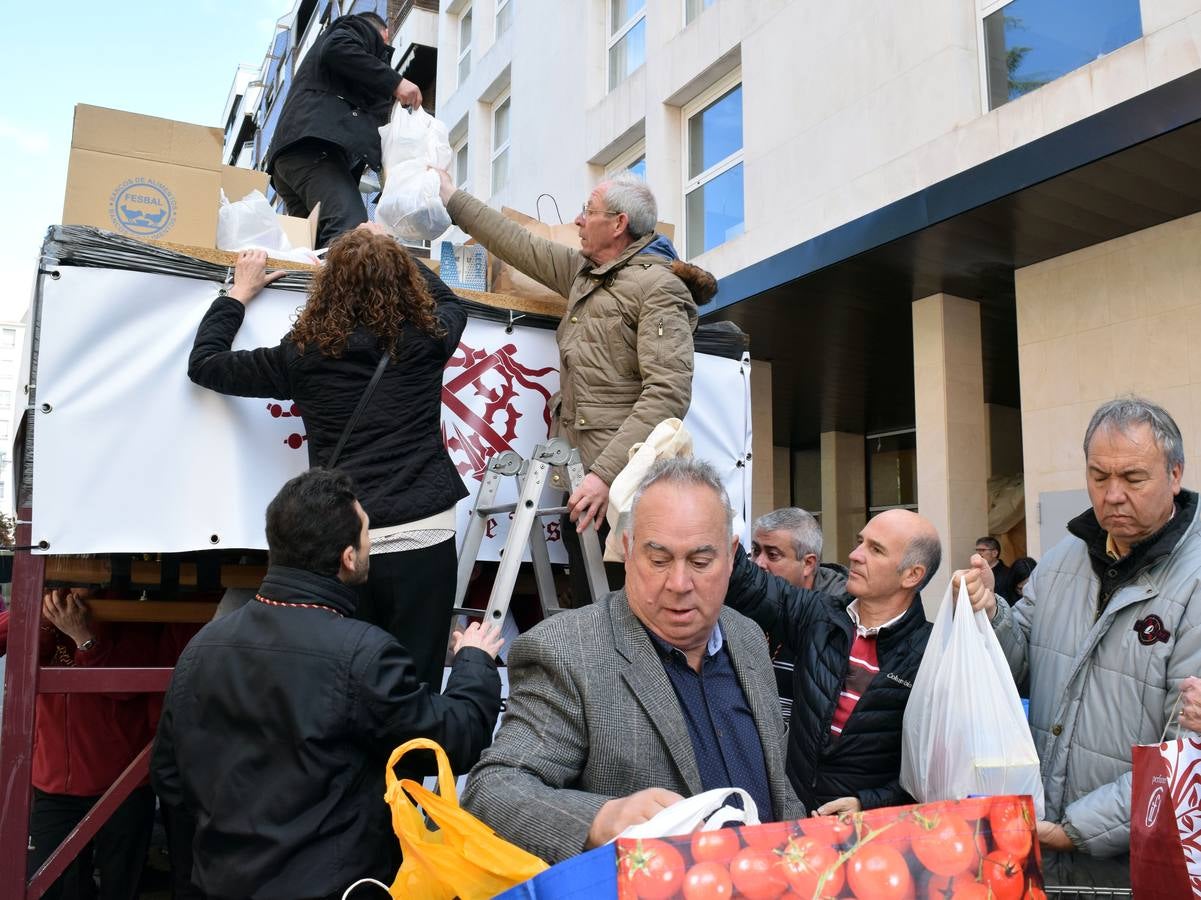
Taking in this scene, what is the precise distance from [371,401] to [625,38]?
12.4 m

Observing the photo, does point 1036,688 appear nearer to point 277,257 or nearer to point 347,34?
point 277,257

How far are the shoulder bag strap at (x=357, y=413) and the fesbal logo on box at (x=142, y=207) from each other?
110 cm

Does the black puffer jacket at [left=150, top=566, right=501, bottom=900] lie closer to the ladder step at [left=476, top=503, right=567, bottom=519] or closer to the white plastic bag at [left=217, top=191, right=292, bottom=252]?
the ladder step at [left=476, top=503, right=567, bottom=519]

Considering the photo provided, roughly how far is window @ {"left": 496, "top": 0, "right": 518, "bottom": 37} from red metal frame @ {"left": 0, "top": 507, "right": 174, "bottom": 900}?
52.1ft

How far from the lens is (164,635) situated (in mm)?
4703

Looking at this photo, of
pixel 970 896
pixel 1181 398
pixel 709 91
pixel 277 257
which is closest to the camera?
pixel 970 896

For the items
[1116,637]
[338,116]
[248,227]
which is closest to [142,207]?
[248,227]

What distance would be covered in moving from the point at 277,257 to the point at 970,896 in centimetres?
323

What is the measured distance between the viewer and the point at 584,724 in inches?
74.9

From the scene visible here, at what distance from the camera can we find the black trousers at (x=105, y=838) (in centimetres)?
427

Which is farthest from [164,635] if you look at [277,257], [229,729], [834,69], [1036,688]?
[834,69]

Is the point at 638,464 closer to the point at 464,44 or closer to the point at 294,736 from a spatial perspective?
the point at 294,736

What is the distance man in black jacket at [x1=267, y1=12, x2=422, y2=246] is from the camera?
4.52 metres

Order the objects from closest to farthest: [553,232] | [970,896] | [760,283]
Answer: [970,896] < [553,232] < [760,283]
